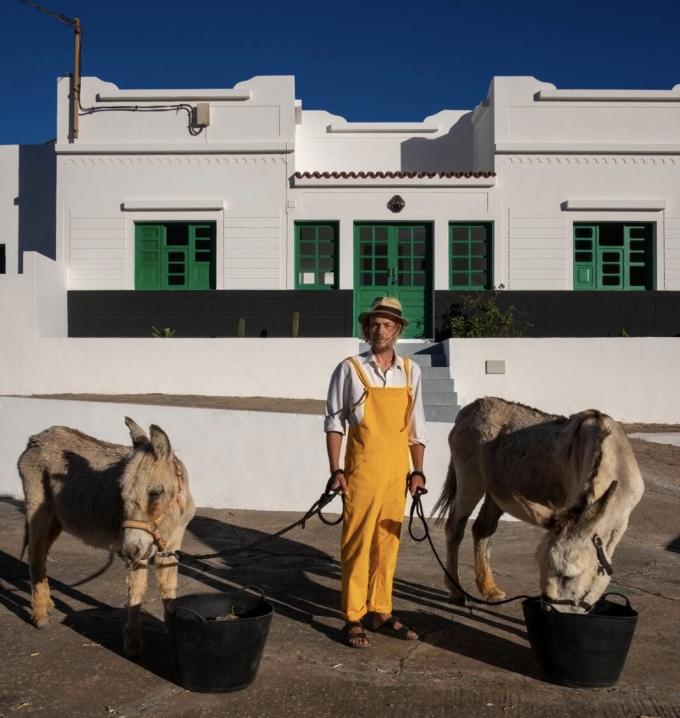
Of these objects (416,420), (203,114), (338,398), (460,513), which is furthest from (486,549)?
(203,114)

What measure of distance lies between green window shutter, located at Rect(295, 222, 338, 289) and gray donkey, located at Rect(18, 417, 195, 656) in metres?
11.2

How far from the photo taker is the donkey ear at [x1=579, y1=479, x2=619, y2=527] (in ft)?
13.9

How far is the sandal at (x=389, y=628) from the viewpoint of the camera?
16.5 ft

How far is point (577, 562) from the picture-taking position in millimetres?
4156

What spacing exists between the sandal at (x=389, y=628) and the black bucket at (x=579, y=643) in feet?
2.99

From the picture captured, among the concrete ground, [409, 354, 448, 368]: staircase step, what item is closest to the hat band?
the concrete ground

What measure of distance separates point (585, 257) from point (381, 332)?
12698 mm

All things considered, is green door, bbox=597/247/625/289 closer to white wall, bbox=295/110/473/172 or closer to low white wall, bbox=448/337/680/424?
low white wall, bbox=448/337/680/424

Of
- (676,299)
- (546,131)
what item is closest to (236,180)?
(546,131)

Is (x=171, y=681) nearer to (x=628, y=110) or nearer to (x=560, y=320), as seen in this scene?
(x=560, y=320)

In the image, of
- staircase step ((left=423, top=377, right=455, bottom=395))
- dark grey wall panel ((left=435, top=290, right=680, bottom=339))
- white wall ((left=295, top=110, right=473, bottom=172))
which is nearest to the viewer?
staircase step ((left=423, top=377, right=455, bottom=395))

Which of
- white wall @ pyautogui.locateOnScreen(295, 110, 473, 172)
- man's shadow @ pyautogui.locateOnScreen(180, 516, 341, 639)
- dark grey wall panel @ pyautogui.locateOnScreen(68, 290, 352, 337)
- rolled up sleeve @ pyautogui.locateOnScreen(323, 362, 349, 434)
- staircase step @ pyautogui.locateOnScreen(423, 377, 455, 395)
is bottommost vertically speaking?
man's shadow @ pyautogui.locateOnScreen(180, 516, 341, 639)

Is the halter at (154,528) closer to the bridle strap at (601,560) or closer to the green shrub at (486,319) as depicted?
the bridle strap at (601,560)

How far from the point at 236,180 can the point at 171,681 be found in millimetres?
13656
